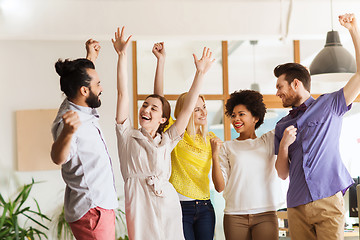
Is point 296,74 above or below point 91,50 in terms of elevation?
below

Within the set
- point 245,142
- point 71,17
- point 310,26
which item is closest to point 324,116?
point 245,142

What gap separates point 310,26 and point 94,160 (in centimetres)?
382

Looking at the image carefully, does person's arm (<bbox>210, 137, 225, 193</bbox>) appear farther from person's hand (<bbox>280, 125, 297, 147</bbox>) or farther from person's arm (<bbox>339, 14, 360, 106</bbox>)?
person's arm (<bbox>339, 14, 360, 106</bbox>)

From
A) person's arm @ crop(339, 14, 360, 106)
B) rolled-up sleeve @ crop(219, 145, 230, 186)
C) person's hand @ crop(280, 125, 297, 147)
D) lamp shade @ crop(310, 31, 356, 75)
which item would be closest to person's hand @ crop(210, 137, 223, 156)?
rolled-up sleeve @ crop(219, 145, 230, 186)

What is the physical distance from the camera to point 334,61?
4156 mm

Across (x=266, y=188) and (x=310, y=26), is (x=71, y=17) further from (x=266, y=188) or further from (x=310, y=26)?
(x=266, y=188)

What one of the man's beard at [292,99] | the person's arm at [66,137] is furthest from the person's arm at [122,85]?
the man's beard at [292,99]

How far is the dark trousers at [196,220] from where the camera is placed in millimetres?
3045

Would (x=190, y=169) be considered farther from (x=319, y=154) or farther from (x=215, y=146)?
(x=319, y=154)

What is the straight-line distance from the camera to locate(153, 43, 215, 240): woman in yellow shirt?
306 cm

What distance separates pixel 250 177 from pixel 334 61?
1619mm

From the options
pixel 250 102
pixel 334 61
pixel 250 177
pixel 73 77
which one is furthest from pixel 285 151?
pixel 334 61

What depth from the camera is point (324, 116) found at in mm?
2791

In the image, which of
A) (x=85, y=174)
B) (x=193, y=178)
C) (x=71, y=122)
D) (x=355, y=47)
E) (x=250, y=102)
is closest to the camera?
(x=71, y=122)
